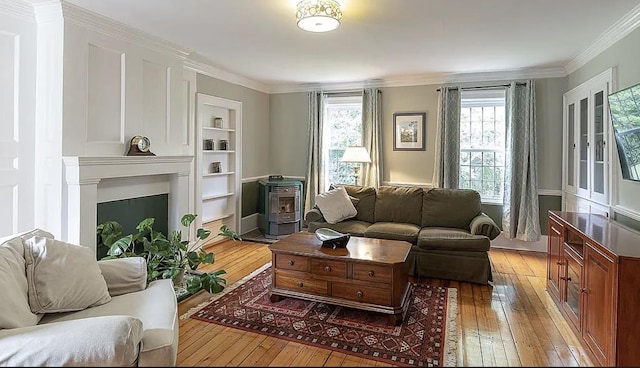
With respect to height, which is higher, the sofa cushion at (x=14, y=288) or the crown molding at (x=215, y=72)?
the crown molding at (x=215, y=72)

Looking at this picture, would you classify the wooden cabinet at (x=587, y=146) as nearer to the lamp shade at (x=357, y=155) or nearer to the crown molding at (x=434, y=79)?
the crown molding at (x=434, y=79)

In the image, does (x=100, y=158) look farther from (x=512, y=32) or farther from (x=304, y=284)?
(x=512, y=32)

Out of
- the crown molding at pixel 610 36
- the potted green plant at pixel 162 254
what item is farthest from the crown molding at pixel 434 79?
the potted green plant at pixel 162 254

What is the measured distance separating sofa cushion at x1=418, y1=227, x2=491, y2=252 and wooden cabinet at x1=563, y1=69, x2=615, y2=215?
116cm

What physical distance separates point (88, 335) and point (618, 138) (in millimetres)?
3738

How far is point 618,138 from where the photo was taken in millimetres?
2912

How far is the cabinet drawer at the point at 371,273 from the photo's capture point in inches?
109

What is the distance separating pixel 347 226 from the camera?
14.3ft

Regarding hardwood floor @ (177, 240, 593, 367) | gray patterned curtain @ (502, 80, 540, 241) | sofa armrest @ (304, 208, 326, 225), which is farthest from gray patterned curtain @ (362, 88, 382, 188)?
hardwood floor @ (177, 240, 593, 367)

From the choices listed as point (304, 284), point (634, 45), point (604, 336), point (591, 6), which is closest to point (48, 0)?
point (304, 284)

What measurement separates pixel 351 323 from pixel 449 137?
3.43 meters

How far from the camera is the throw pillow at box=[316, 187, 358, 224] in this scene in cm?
450

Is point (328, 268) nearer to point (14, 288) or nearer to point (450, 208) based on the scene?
point (14, 288)

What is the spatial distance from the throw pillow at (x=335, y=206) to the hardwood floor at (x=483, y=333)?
1167 mm
